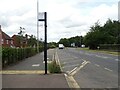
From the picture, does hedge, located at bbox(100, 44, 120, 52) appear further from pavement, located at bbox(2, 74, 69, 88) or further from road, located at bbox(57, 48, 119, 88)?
pavement, located at bbox(2, 74, 69, 88)

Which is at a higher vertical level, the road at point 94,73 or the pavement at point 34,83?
the pavement at point 34,83

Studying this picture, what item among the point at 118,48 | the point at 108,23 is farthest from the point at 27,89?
the point at 108,23

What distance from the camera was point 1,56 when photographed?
76.7ft

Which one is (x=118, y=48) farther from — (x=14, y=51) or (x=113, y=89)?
(x=113, y=89)

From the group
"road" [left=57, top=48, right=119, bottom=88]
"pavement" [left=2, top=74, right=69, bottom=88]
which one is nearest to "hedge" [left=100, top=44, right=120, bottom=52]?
"road" [left=57, top=48, right=119, bottom=88]

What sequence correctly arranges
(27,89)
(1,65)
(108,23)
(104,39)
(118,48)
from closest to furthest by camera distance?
(27,89), (1,65), (118,48), (104,39), (108,23)

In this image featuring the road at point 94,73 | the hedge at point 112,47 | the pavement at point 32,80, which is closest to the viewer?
the pavement at point 32,80

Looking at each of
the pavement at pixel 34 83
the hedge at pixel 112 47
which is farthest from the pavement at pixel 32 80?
the hedge at pixel 112 47

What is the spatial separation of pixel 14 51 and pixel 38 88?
1833 centimetres

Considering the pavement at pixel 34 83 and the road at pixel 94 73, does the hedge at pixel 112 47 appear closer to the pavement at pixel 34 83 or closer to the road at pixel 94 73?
the road at pixel 94 73

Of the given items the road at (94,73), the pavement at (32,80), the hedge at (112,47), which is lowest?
the road at (94,73)

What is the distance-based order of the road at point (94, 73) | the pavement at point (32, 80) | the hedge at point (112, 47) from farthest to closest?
the hedge at point (112, 47), the road at point (94, 73), the pavement at point (32, 80)

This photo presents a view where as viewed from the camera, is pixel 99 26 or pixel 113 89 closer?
pixel 113 89

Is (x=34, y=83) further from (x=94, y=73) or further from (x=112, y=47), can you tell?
(x=112, y=47)
